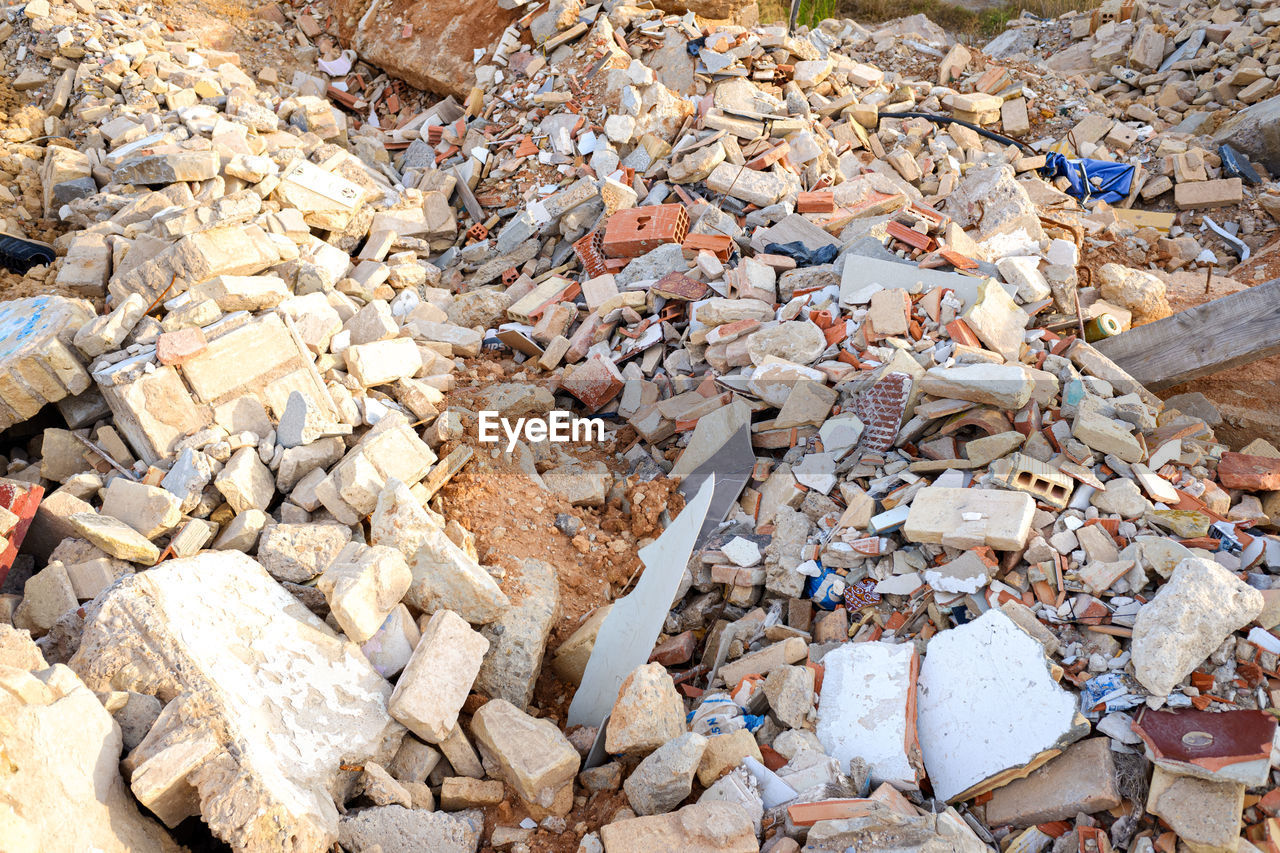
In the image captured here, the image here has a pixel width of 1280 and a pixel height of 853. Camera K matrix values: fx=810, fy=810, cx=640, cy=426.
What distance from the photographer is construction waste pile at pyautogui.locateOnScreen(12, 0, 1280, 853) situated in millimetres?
3000

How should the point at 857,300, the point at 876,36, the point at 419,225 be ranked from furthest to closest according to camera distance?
the point at 876,36 < the point at 419,225 < the point at 857,300

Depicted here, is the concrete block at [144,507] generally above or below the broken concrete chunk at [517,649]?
above

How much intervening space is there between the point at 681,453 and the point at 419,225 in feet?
11.7

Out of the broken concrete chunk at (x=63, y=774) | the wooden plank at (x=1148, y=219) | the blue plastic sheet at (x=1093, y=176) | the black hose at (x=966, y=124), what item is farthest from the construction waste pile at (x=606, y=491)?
the blue plastic sheet at (x=1093, y=176)

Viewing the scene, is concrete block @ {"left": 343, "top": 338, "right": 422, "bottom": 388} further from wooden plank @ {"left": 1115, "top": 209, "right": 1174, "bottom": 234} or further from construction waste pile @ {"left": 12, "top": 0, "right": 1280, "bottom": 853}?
wooden plank @ {"left": 1115, "top": 209, "right": 1174, "bottom": 234}

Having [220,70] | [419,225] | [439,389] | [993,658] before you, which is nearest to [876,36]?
[419,225]

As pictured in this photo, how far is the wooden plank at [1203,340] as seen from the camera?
443cm

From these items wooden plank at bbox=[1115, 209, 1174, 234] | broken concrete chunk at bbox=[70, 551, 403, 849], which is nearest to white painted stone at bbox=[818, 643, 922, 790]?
broken concrete chunk at bbox=[70, 551, 403, 849]

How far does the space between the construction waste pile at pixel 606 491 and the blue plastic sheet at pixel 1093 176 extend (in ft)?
2.46

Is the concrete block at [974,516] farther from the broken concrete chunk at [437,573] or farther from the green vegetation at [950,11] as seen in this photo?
the green vegetation at [950,11]

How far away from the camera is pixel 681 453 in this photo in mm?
5273

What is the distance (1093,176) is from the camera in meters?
8.58

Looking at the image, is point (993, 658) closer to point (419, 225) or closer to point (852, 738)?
point (852, 738)

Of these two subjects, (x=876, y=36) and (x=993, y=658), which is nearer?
(x=993, y=658)
